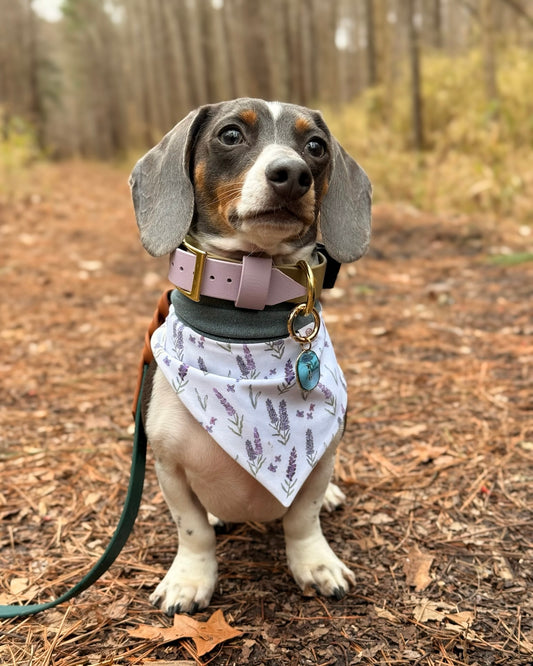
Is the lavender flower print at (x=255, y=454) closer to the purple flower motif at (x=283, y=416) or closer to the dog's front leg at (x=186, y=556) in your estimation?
the purple flower motif at (x=283, y=416)

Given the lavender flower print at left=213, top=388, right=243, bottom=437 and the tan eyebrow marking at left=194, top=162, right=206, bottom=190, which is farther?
the tan eyebrow marking at left=194, top=162, right=206, bottom=190

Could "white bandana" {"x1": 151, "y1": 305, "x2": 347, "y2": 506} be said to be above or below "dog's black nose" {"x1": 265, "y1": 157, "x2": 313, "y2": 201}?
below

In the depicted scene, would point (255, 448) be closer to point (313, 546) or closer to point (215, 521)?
point (313, 546)

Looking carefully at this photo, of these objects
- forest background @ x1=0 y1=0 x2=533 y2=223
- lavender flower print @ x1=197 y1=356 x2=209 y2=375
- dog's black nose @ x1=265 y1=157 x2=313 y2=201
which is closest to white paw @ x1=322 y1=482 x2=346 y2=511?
lavender flower print @ x1=197 y1=356 x2=209 y2=375

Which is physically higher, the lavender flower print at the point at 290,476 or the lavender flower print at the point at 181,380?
the lavender flower print at the point at 181,380

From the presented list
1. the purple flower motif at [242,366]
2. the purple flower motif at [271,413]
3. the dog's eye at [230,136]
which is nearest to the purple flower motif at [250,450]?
the purple flower motif at [271,413]

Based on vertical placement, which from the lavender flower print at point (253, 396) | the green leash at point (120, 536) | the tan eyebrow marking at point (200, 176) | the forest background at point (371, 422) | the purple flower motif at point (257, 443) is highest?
the tan eyebrow marking at point (200, 176)

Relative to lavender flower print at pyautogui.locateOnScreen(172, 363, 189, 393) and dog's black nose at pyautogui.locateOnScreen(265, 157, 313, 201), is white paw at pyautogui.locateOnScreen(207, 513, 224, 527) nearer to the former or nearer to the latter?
lavender flower print at pyautogui.locateOnScreen(172, 363, 189, 393)

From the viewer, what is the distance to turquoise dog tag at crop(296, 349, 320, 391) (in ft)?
6.86

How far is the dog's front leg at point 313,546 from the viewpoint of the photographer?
2.26 meters

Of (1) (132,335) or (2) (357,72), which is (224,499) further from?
(2) (357,72)

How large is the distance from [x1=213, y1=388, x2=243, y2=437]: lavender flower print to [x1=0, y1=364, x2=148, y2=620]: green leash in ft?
1.36

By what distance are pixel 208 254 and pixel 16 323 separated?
3778 mm

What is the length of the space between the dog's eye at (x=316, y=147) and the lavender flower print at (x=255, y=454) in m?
1.03
